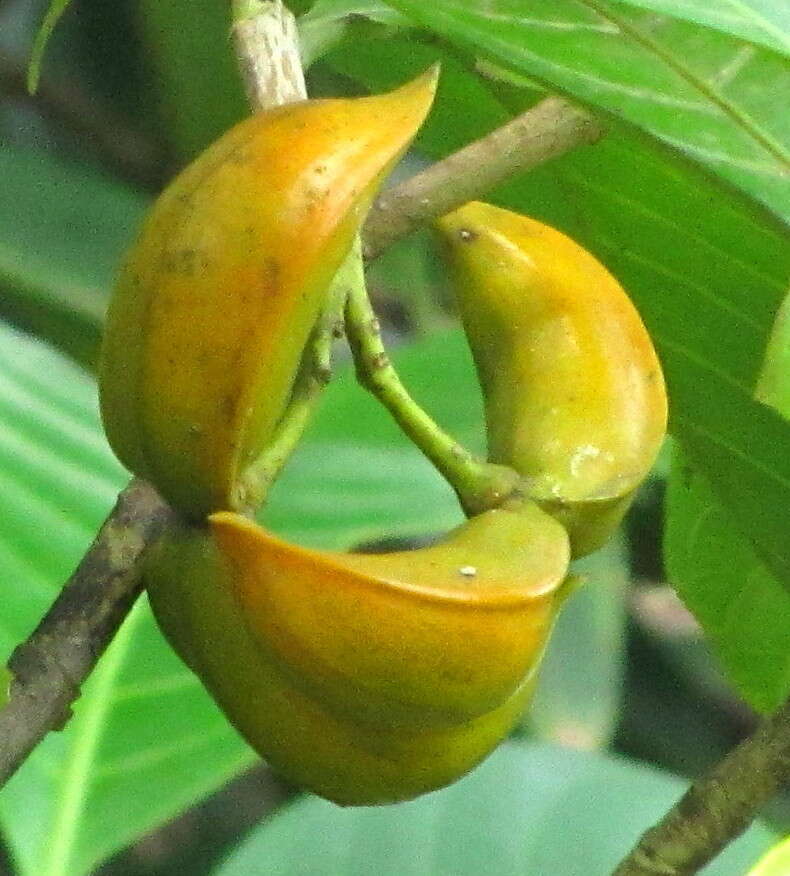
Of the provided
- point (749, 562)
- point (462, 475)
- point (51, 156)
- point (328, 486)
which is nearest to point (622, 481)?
point (462, 475)

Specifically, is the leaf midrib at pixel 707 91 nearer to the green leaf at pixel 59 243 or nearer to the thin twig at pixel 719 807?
the thin twig at pixel 719 807

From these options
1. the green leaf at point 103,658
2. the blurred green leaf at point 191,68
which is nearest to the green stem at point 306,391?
the green leaf at point 103,658

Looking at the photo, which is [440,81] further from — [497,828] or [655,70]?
[497,828]

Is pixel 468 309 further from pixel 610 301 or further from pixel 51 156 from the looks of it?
pixel 51 156

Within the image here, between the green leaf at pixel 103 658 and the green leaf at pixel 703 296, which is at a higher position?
the green leaf at pixel 703 296

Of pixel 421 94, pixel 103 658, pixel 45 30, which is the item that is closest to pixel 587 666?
pixel 103 658

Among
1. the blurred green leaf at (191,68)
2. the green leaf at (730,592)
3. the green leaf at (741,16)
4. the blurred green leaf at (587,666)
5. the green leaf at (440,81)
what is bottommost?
the blurred green leaf at (587,666)

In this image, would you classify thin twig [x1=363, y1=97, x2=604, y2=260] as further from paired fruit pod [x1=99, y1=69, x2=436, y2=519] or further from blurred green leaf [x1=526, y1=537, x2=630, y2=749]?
blurred green leaf [x1=526, y1=537, x2=630, y2=749]

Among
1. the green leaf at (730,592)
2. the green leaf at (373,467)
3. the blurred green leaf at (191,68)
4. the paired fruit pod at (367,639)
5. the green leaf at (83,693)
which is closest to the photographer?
the paired fruit pod at (367,639)
